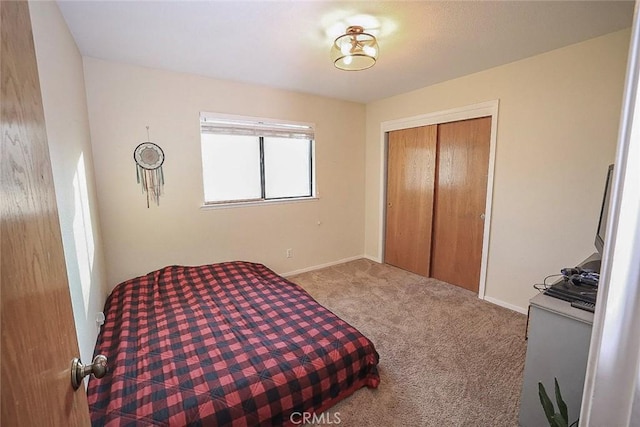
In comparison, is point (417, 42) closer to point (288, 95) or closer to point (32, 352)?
point (288, 95)

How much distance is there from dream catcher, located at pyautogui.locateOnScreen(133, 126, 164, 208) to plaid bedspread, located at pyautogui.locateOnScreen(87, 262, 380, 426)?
36.7 inches

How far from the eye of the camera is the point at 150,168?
2.73 m

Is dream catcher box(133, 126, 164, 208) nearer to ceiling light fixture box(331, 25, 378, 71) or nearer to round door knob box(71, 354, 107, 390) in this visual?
ceiling light fixture box(331, 25, 378, 71)

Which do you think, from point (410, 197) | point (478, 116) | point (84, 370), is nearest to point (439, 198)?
point (410, 197)

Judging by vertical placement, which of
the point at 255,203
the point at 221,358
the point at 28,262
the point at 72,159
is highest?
the point at 72,159

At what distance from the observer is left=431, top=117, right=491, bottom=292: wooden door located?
299 centimetres

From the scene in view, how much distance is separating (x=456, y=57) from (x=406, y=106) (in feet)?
3.65

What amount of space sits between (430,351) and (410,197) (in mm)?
2068

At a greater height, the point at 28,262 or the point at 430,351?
the point at 28,262

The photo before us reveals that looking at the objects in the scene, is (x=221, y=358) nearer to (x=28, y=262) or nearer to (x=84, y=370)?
(x=84, y=370)

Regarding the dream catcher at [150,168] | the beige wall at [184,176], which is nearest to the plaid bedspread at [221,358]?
the beige wall at [184,176]

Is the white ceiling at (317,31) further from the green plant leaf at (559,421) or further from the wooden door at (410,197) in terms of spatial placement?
the green plant leaf at (559,421)

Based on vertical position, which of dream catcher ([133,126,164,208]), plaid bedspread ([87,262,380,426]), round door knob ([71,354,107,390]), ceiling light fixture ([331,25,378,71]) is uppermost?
ceiling light fixture ([331,25,378,71])

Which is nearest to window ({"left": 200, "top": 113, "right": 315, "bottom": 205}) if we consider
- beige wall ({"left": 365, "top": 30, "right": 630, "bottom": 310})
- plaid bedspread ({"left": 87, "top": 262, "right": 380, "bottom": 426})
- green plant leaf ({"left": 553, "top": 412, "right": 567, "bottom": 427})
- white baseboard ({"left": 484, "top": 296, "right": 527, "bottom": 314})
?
plaid bedspread ({"left": 87, "top": 262, "right": 380, "bottom": 426})
